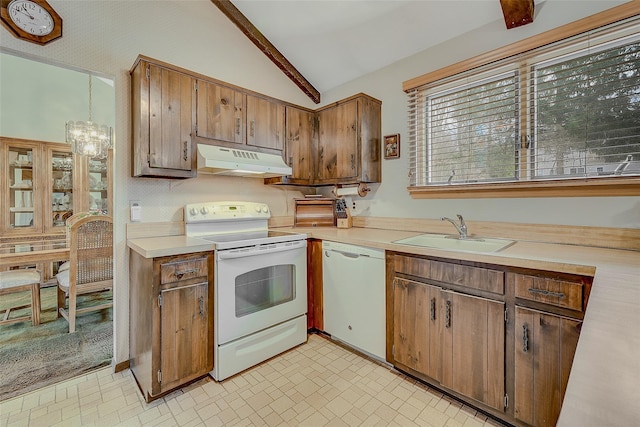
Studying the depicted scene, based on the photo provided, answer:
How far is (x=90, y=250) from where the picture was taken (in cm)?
273

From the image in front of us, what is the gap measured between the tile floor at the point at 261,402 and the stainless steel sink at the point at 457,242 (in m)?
0.93

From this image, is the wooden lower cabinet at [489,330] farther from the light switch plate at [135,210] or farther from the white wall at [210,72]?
the light switch plate at [135,210]

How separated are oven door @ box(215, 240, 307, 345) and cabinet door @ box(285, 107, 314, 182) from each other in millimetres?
A: 856

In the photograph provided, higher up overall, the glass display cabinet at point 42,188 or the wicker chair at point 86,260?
the glass display cabinet at point 42,188

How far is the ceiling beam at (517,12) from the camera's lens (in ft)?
5.80

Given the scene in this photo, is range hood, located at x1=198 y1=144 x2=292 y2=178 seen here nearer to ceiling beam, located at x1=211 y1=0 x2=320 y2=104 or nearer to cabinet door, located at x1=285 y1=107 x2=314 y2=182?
cabinet door, located at x1=285 y1=107 x2=314 y2=182

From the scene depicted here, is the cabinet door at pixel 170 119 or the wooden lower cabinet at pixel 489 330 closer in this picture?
the wooden lower cabinet at pixel 489 330

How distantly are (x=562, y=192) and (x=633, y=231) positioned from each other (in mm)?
377

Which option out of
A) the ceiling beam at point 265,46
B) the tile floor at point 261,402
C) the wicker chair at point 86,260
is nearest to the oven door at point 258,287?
the tile floor at point 261,402

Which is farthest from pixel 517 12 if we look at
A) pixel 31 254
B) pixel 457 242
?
pixel 31 254

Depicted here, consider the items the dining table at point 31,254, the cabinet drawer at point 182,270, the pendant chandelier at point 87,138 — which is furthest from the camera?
the pendant chandelier at point 87,138

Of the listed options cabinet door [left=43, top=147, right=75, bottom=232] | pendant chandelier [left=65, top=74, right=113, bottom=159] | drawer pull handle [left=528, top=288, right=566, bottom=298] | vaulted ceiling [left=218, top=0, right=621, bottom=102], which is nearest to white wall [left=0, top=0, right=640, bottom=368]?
vaulted ceiling [left=218, top=0, right=621, bottom=102]

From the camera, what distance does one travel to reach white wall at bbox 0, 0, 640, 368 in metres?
1.80

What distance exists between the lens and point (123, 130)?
2.06m
